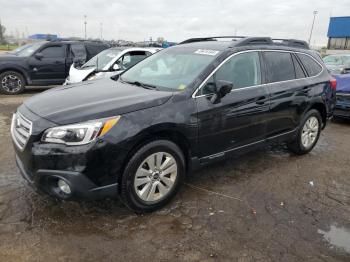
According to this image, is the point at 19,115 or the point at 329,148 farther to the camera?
the point at 329,148

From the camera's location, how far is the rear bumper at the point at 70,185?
117 inches

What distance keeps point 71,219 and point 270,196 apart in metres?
2.28

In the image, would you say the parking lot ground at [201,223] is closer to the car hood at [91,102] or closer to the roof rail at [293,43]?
the car hood at [91,102]

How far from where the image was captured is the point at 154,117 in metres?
3.29


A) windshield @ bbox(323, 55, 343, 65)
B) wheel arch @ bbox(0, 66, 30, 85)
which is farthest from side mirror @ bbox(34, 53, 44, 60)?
windshield @ bbox(323, 55, 343, 65)

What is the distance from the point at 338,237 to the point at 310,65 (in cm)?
299

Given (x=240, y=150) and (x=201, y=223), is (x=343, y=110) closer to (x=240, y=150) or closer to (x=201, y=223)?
(x=240, y=150)

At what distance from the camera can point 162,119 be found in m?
3.34

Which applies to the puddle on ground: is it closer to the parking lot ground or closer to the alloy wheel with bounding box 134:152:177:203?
the parking lot ground

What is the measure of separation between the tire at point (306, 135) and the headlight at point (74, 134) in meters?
3.47

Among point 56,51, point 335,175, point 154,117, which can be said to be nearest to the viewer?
point 154,117

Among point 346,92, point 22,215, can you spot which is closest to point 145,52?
point 346,92

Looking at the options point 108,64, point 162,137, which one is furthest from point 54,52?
point 162,137

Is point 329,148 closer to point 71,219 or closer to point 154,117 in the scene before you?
point 154,117
